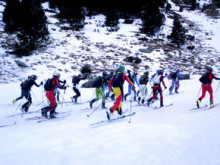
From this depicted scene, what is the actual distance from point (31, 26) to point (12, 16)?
11902 mm

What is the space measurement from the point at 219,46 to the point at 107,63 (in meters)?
30.2

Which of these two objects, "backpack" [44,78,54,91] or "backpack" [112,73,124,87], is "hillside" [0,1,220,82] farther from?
"backpack" [112,73,124,87]

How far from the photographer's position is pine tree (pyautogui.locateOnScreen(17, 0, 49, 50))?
989 inches

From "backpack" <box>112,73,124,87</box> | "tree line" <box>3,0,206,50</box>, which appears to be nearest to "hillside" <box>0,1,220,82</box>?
"tree line" <box>3,0,206,50</box>

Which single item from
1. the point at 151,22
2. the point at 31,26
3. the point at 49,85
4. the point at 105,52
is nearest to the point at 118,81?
the point at 49,85

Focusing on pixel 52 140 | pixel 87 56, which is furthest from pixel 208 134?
pixel 87 56

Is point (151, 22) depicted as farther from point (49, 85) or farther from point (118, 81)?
A: point (49, 85)

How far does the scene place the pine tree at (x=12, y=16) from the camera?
3234cm

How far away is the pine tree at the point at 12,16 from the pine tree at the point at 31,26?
5.32 metres

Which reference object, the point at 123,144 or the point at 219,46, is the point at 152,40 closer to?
the point at 219,46

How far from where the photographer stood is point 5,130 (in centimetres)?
587

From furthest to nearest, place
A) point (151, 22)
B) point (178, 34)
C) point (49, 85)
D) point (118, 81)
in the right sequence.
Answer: point (151, 22)
point (178, 34)
point (49, 85)
point (118, 81)

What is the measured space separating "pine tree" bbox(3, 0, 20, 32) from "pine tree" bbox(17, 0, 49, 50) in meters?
5.32

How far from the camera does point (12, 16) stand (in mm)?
33188
